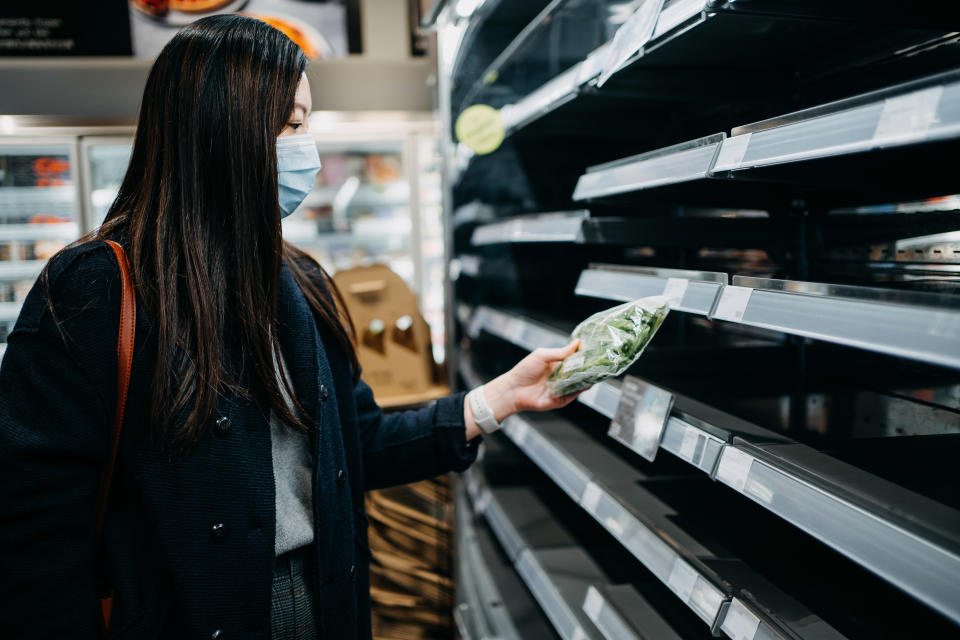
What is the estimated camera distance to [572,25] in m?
2.09

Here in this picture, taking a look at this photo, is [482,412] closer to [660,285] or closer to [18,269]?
[660,285]

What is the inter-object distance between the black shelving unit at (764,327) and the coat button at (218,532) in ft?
2.29

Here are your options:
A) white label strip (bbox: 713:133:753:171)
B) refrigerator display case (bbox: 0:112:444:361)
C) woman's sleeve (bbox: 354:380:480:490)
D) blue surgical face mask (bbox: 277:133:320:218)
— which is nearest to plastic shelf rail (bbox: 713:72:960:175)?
white label strip (bbox: 713:133:753:171)

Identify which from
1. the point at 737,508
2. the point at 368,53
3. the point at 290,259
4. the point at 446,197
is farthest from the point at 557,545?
the point at 368,53

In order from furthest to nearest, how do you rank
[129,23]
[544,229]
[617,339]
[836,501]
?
1. [129,23]
2. [544,229]
3. [617,339]
4. [836,501]

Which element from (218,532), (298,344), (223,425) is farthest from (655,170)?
(218,532)

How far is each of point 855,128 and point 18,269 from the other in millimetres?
4316

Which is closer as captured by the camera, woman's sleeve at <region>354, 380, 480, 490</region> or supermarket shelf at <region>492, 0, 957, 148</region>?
supermarket shelf at <region>492, 0, 957, 148</region>

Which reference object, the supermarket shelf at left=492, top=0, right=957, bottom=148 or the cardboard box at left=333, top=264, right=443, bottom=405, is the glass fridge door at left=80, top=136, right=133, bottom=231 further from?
the supermarket shelf at left=492, top=0, right=957, bottom=148

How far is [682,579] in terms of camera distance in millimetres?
1079

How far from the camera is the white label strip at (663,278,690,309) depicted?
1.08 meters

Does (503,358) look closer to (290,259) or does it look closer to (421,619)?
(421,619)

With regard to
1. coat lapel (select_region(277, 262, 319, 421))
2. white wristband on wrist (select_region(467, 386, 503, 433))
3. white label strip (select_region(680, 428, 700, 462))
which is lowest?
white wristband on wrist (select_region(467, 386, 503, 433))

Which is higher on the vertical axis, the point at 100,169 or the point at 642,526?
the point at 100,169
